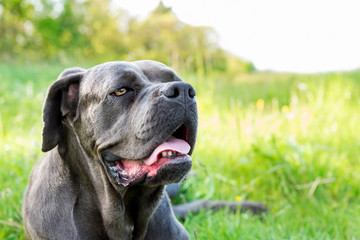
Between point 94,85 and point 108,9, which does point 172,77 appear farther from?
point 108,9

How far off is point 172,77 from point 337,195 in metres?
2.58

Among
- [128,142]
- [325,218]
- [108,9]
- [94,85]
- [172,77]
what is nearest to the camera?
[128,142]

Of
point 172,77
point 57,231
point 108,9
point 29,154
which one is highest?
point 172,77

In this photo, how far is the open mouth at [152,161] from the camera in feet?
7.03

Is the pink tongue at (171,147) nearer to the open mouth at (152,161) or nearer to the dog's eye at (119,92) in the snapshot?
the open mouth at (152,161)

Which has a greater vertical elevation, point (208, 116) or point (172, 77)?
point (172, 77)

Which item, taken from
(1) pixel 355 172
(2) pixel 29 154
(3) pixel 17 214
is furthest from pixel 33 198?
(1) pixel 355 172

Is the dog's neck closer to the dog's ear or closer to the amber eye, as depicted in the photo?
the dog's ear

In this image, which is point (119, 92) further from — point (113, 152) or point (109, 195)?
point (109, 195)

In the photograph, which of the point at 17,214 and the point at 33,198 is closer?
the point at 33,198

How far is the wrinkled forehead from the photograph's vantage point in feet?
7.57

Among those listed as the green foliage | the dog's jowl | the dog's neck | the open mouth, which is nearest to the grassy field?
the dog's neck

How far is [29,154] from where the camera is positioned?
4641 mm

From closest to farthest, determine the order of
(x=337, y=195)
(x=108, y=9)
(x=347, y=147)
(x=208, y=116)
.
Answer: (x=337, y=195)
(x=347, y=147)
(x=208, y=116)
(x=108, y=9)
